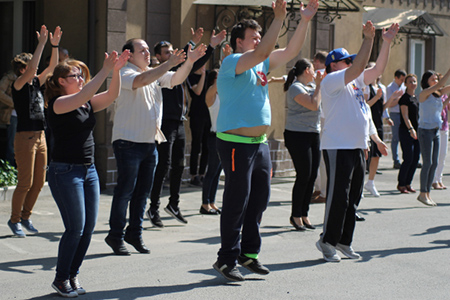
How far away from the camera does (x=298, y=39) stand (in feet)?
19.4

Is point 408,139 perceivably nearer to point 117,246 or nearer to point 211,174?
point 211,174

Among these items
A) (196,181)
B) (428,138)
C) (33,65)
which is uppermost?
(33,65)

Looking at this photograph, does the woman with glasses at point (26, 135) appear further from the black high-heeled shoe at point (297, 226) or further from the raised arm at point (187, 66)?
the black high-heeled shoe at point (297, 226)

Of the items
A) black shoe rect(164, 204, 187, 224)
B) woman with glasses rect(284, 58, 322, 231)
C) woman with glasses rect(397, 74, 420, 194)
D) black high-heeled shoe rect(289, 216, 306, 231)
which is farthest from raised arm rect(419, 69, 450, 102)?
black shoe rect(164, 204, 187, 224)

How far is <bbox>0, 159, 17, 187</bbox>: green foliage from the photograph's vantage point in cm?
997

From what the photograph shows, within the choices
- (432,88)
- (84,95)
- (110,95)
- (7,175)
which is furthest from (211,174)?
(84,95)

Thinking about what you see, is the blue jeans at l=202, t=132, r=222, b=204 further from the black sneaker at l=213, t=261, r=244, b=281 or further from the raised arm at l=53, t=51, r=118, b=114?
the raised arm at l=53, t=51, r=118, b=114

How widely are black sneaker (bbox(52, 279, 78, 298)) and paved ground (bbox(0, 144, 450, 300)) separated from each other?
8 cm

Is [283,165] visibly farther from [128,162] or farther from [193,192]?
[128,162]

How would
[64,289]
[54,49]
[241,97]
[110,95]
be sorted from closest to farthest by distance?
1. [64,289]
2. [110,95]
3. [241,97]
4. [54,49]

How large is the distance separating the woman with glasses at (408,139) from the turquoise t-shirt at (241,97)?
21.3 feet

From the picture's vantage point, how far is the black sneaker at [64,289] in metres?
5.39

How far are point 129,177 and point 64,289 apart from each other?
5.39 feet

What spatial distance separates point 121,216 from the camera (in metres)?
6.89
